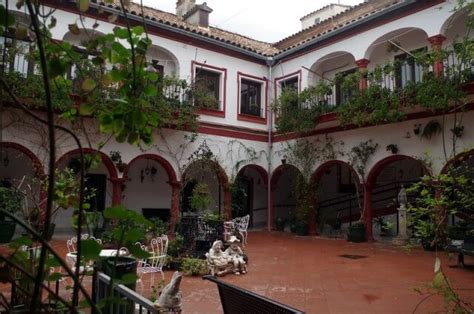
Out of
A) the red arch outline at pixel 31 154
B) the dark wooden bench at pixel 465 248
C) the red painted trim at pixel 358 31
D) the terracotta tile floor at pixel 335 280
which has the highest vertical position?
the red painted trim at pixel 358 31

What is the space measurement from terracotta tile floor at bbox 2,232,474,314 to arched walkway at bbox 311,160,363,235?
13.4 ft

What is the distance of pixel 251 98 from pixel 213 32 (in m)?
3.35

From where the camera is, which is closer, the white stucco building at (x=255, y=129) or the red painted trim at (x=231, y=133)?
the white stucco building at (x=255, y=129)

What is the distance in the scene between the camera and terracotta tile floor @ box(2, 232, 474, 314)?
566 cm

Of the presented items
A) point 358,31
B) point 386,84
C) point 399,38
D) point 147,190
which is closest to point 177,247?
point 147,190

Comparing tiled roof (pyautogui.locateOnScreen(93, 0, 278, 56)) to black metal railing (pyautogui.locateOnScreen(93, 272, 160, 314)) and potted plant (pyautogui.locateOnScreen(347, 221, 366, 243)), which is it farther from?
black metal railing (pyautogui.locateOnScreen(93, 272, 160, 314))

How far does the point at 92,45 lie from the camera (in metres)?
1.63

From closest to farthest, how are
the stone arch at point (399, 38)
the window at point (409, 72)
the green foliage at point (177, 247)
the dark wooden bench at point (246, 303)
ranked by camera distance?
the dark wooden bench at point (246, 303)
the green foliage at point (177, 247)
the window at point (409, 72)
the stone arch at point (399, 38)

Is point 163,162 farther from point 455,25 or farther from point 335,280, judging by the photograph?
point 455,25

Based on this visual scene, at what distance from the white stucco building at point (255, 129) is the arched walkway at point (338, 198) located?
1.8 inches

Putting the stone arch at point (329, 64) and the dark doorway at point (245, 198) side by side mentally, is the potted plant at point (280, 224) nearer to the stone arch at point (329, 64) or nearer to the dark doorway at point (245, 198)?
the dark doorway at point (245, 198)

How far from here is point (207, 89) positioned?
46.4 ft

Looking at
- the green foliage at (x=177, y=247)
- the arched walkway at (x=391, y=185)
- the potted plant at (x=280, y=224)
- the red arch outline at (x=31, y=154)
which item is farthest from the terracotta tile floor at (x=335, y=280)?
the potted plant at (x=280, y=224)

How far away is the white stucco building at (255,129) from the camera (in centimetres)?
1126
